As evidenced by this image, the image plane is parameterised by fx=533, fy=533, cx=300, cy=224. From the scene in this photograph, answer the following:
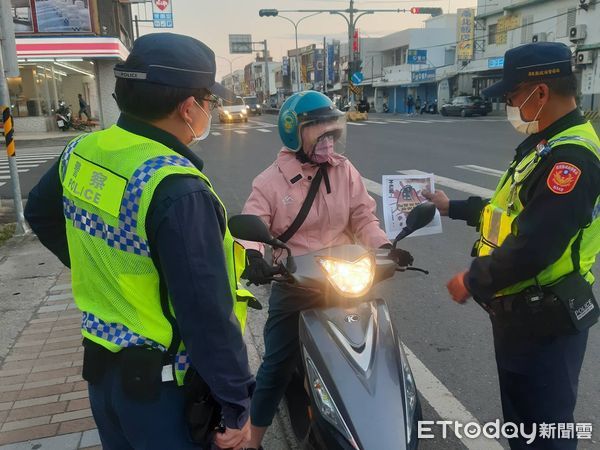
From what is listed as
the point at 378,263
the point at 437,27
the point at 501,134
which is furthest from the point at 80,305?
the point at 437,27

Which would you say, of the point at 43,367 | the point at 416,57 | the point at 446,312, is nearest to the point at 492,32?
the point at 416,57

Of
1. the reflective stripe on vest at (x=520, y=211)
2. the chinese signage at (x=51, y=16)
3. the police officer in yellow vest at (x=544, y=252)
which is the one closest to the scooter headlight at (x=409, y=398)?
the police officer in yellow vest at (x=544, y=252)

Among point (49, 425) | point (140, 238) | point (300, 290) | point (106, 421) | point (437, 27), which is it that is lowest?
point (49, 425)

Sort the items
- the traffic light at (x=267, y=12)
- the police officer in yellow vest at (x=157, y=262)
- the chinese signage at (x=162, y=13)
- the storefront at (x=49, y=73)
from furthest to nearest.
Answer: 1. the traffic light at (x=267, y=12)
2. the chinese signage at (x=162, y=13)
3. the storefront at (x=49, y=73)
4. the police officer in yellow vest at (x=157, y=262)

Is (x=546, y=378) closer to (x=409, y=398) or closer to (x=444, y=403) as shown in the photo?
(x=409, y=398)

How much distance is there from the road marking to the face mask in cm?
163

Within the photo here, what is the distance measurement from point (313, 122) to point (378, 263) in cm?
76

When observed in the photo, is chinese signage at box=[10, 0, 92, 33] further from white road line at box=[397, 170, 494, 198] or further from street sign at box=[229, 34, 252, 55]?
street sign at box=[229, 34, 252, 55]

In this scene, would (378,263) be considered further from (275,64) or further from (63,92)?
(275,64)

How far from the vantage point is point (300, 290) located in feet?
7.48

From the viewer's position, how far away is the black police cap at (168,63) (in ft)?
4.89

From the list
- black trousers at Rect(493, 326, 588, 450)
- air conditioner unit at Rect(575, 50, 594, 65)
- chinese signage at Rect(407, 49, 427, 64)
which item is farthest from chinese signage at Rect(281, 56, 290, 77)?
black trousers at Rect(493, 326, 588, 450)

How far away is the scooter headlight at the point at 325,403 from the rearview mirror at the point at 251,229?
0.51 m

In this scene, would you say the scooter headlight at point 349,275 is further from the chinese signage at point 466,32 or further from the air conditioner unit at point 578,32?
the chinese signage at point 466,32
